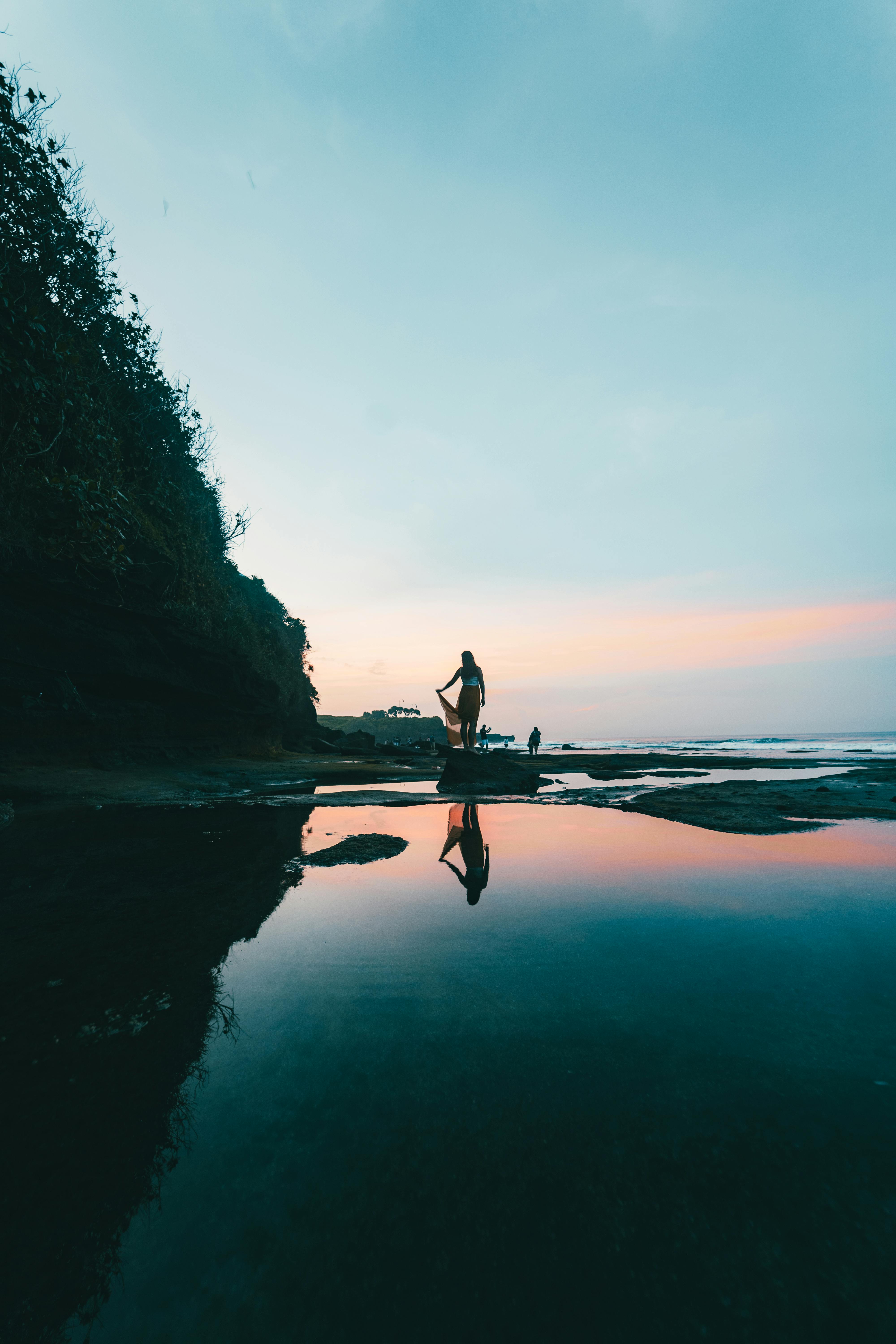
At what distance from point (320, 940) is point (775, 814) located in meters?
7.55

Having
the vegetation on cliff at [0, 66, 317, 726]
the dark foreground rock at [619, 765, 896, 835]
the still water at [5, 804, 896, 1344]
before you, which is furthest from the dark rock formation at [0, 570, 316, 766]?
the dark foreground rock at [619, 765, 896, 835]

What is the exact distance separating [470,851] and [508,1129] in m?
4.08

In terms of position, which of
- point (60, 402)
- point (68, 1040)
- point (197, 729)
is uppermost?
point (60, 402)

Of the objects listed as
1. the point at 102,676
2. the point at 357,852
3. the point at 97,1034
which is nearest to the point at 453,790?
the point at 357,852

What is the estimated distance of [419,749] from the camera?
3147cm

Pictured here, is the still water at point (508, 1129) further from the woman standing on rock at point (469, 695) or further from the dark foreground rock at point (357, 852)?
the woman standing on rock at point (469, 695)

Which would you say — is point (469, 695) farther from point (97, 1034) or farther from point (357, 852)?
point (97, 1034)

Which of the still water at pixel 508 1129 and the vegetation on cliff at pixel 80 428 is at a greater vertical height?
the vegetation on cliff at pixel 80 428

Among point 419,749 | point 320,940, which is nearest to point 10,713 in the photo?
point 320,940

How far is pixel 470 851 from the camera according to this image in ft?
18.8

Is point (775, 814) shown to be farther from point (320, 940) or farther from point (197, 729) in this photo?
point (197, 729)

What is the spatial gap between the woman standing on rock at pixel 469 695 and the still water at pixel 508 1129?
37.3 ft

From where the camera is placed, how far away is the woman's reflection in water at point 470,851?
4410mm

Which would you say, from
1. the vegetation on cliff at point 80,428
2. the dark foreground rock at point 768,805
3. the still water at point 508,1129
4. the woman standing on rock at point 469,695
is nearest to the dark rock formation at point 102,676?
the vegetation on cliff at point 80,428
